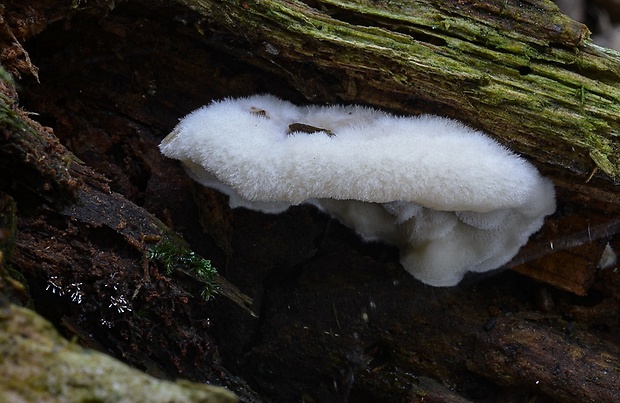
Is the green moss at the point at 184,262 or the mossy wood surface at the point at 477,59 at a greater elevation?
the mossy wood surface at the point at 477,59

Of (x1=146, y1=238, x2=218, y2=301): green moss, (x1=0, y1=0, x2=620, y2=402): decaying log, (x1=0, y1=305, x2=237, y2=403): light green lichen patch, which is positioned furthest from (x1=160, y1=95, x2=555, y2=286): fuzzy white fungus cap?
(x1=0, y1=305, x2=237, y2=403): light green lichen patch

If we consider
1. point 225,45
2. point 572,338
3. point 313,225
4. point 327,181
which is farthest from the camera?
point 313,225

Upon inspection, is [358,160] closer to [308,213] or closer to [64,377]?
[308,213]

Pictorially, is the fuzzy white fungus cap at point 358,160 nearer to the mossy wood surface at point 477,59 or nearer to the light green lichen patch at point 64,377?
the mossy wood surface at point 477,59

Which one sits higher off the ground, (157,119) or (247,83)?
(247,83)

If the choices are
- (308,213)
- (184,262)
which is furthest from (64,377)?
(308,213)

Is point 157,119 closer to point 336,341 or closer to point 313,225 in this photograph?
point 313,225

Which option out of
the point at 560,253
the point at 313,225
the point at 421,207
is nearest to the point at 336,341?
the point at 313,225

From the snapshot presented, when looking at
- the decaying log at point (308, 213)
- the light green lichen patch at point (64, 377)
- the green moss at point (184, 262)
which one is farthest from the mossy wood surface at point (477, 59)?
the light green lichen patch at point (64, 377)
